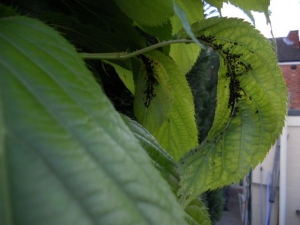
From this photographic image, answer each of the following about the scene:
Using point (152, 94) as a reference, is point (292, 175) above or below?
below

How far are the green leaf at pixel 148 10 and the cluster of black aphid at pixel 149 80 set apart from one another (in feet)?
0.17

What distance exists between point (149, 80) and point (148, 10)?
94 mm

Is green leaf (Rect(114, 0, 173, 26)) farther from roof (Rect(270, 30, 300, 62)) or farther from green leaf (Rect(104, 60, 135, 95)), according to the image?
roof (Rect(270, 30, 300, 62))

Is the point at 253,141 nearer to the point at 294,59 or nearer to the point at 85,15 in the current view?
the point at 85,15

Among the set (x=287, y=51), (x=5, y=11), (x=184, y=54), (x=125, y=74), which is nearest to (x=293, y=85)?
(x=287, y=51)

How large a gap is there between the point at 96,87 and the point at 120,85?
3.80ft

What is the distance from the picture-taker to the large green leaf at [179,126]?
0.47 m

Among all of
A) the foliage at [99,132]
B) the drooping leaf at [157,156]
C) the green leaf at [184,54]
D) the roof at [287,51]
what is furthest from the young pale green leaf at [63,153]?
the roof at [287,51]

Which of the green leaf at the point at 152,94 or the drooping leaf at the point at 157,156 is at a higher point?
the green leaf at the point at 152,94

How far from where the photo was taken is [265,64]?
0.39 m

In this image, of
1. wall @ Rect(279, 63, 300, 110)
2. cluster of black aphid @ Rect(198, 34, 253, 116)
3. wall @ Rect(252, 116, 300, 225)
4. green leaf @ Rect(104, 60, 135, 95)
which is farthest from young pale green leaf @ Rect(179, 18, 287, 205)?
wall @ Rect(279, 63, 300, 110)

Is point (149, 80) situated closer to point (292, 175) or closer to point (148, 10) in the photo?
point (148, 10)

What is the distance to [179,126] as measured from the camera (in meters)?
0.50

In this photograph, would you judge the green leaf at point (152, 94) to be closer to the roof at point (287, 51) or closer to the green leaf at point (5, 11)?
the green leaf at point (5, 11)
